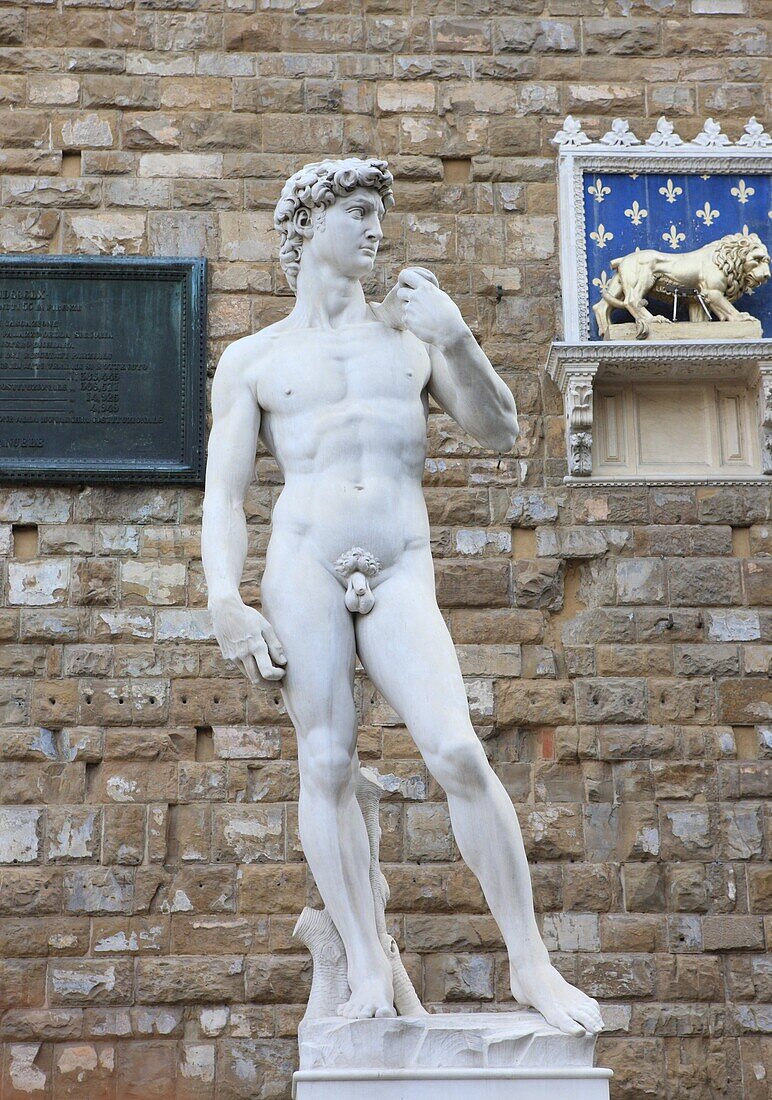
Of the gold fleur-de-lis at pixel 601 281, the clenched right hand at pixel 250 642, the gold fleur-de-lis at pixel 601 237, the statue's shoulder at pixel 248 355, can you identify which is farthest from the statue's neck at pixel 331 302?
the gold fleur-de-lis at pixel 601 237

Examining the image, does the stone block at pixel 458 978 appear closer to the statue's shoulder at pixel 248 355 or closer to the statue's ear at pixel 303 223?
the statue's shoulder at pixel 248 355

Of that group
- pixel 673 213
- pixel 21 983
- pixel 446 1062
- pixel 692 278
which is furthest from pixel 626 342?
pixel 446 1062

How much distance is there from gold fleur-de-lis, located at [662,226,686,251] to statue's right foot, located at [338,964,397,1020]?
4509 millimetres

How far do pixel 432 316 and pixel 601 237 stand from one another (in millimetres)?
3459

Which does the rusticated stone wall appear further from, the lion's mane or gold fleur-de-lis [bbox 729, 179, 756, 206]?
the lion's mane

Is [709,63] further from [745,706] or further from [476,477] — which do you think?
[745,706]

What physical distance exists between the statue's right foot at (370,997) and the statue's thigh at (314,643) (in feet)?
2.11

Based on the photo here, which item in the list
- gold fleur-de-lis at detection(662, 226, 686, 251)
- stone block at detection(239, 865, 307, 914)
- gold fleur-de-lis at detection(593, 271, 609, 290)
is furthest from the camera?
gold fleur-de-lis at detection(662, 226, 686, 251)

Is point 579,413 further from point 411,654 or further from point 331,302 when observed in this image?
point 411,654

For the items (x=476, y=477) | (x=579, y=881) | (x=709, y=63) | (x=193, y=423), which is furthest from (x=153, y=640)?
(x=709, y=63)

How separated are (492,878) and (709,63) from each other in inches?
202

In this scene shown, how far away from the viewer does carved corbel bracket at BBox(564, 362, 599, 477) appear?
723 centimetres

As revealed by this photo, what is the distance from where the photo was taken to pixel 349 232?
457cm

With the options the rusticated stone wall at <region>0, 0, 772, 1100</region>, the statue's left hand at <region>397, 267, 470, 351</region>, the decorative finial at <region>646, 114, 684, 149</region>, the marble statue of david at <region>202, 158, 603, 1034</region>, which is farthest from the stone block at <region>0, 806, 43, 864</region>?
the decorative finial at <region>646, 114, 684, 149</region>
